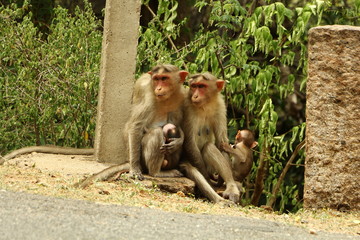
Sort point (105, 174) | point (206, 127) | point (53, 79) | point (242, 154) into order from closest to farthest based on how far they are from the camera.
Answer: point (105, 174), point (206, 127), point (242, 154), point (53, 79)

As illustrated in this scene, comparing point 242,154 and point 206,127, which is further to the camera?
point 242,154

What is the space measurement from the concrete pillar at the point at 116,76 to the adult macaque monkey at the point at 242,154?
58.7 inches

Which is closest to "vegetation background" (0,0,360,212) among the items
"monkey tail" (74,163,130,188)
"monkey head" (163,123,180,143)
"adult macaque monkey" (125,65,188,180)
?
"adult macaque monkey" (125,65,188,180)

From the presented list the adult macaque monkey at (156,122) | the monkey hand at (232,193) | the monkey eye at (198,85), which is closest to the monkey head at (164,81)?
the adult macaque monkey at (156,122)

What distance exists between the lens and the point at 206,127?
347 inches

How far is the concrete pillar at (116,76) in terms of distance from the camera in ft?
30.2

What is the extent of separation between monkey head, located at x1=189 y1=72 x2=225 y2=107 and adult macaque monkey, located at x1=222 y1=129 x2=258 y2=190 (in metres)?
0.79

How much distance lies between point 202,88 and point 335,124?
5.91 feet

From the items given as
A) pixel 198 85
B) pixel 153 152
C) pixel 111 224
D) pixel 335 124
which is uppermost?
pixel 198 85

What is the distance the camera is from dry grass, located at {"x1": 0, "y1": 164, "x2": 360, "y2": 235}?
678 centimetres

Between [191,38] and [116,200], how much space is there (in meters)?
6.18

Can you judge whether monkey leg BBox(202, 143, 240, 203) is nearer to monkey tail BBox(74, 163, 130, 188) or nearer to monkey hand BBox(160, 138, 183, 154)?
monkey hand BBox(160, 138, 183, 154)

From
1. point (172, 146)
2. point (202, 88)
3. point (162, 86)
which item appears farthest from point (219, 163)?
point (162, 86)

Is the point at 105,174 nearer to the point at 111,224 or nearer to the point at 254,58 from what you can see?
the point at 111,224
